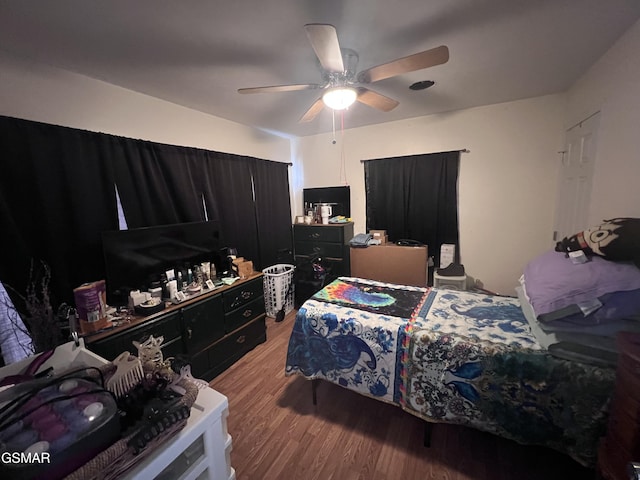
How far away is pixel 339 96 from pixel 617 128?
5.90ft

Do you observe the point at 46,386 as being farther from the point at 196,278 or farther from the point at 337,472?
the point at 196,278

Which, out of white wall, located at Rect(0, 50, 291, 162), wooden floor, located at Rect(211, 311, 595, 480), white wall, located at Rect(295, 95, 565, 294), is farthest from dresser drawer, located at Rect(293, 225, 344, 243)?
wooden floor, located at Rect(211, 311, 595, 480)

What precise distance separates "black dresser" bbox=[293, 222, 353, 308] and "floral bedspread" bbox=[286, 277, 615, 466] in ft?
4.70

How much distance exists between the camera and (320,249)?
3.60m

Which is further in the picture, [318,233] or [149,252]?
[318,233]

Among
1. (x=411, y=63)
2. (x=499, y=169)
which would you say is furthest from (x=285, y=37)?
(x=499, y=169)

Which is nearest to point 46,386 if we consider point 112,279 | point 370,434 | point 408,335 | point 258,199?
point 112,279

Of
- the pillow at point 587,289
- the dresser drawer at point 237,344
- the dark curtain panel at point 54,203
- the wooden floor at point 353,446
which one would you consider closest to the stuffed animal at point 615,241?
the pillow at point 587,289

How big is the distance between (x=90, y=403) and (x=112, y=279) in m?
1.44

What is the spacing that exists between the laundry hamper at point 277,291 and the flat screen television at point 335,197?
1.18 metres

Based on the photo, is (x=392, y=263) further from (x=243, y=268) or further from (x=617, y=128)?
(x=617, y=128)

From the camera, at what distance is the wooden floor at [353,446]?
1344 millimetres

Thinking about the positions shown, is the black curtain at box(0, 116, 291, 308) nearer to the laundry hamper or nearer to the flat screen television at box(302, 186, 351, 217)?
the laundry hamper

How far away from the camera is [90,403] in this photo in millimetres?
658
